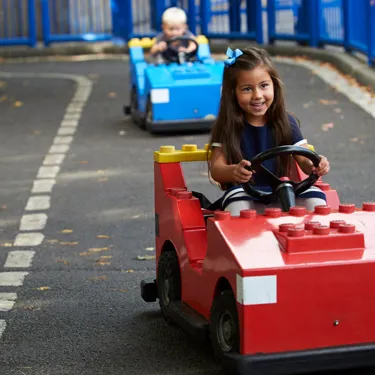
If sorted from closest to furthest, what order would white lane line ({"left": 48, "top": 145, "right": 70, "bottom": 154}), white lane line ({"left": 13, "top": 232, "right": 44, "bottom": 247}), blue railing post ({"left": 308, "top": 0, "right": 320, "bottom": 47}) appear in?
white lane line ({"left": 13, "top": 232, "right": 44, "bottom": 247}), white lane line ({"left": 48, "top": 145, "right": 70, "bottom": 154}), blue railing post ({"left": 308, "top": 0, "right": 320, "bottom": 47})

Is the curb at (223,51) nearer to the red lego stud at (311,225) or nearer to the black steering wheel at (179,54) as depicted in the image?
the black steering wheel at (179,54)

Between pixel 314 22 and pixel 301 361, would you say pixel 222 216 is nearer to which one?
pixel 301 361

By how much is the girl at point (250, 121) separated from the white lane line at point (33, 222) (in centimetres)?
300

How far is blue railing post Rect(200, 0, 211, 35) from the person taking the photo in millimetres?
24377

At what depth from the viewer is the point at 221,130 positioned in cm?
564

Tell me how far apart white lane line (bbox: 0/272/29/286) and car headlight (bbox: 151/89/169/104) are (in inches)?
246

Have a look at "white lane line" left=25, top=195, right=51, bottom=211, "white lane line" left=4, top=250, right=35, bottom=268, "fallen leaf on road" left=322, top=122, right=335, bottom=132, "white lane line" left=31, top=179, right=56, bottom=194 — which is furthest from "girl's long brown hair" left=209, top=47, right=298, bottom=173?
Answer: "fallen leaf on road" left=322, top=122, right=335, bottom=132

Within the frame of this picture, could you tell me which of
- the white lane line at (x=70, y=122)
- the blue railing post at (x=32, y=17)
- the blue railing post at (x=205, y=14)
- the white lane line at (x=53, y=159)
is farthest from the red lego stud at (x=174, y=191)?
the blue railing post at (x=32, y=17)

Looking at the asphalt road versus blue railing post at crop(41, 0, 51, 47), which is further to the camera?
blue railing post at crop(41, 0, 51, 47)

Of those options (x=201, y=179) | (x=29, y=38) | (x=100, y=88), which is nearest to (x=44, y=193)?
(x=201, y=179)

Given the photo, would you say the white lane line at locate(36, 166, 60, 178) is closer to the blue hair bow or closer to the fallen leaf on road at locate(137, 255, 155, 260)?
the fallen leaf on road at locate(137, 255, 155, 260)

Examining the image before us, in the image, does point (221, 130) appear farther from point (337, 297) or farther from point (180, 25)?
point (180, 25)

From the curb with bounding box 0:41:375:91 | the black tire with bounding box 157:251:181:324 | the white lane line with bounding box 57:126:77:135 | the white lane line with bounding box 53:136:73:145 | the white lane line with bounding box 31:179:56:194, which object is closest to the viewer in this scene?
the black tire with bounding box 157:251:181:324

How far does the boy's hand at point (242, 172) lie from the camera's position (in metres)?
5.23
